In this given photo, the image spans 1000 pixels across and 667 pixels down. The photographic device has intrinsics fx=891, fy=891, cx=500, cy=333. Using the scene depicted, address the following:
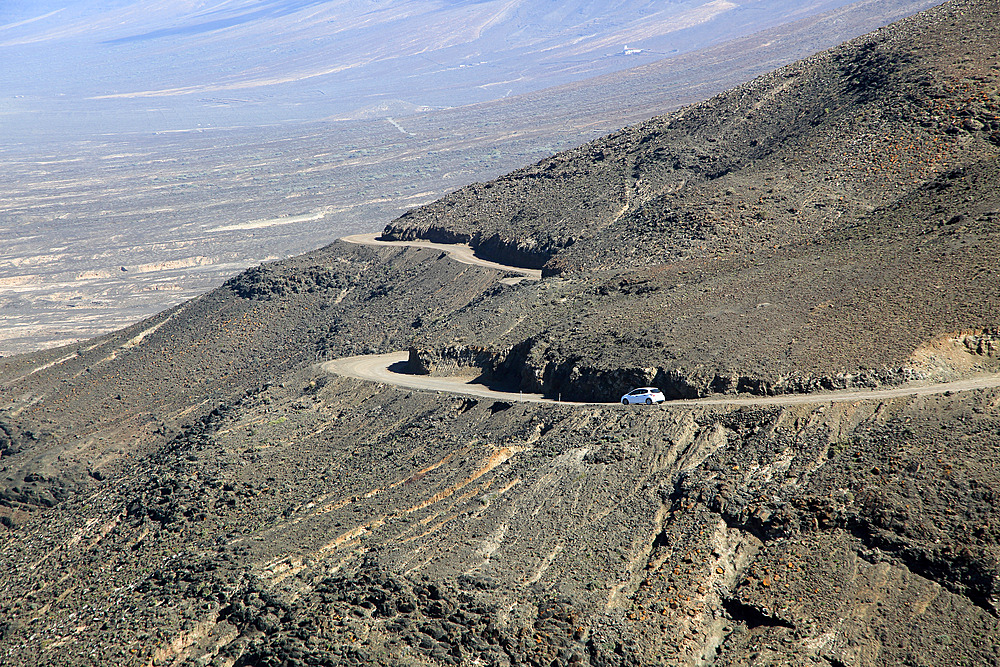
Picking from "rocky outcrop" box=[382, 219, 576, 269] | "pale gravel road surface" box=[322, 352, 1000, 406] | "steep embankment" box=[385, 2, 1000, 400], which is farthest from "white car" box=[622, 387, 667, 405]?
"rocky outcrop" box=[382, 219, 576, 269]

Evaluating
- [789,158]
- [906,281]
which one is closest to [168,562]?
[906,281]

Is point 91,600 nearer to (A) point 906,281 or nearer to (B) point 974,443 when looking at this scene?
(B) point 974,443

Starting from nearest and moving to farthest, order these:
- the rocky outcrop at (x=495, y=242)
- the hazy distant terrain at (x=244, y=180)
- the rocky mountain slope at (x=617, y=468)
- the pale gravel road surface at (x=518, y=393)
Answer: the rocky mountain slope at (x=617, y=468)
the pale gravel road surface at (x=518, y=393)
the rocky outcrop at (x=495, y=242)
the hazy distant terrain at (x=244, y=180)

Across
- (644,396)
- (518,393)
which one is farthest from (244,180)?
(644,396)

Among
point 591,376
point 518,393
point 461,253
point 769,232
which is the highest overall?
point 769,232

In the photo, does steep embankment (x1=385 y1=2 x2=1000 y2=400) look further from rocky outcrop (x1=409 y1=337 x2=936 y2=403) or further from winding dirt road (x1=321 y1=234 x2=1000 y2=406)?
winding dirt road (x1=321 y1=234 x2=1000 y2=406)

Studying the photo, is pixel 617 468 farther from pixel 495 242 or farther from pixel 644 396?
pixel 495 242

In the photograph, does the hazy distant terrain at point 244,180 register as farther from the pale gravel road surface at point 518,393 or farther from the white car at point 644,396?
the white car at point 644,396

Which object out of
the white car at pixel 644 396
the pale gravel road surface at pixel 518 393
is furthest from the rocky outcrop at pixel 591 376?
the white car at pixel 644 396
